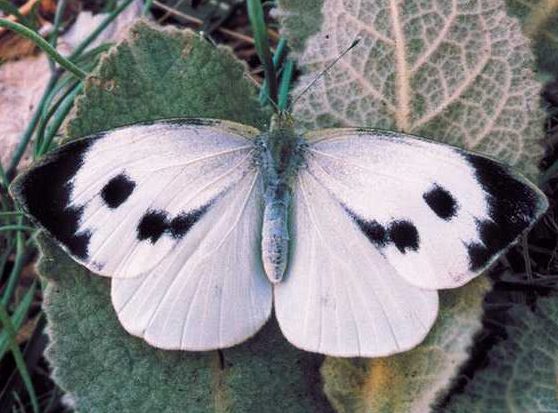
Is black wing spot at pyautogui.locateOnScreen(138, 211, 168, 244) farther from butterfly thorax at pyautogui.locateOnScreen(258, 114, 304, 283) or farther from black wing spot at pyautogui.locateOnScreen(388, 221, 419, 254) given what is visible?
black wing spot at pyautogui.locateOnScreen(388, 221, 419, 254)

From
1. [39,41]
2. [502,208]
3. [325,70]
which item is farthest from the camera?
[39,41]

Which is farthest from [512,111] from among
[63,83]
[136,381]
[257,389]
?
[63,83]

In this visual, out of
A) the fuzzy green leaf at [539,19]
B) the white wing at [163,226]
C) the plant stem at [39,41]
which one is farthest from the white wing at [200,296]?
the fuzzy green leaf at [539,19]

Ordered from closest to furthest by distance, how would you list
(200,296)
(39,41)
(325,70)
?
(200,296)
(325,70)
(39,41)

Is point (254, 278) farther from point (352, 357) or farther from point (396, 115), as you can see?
point (396, 115)

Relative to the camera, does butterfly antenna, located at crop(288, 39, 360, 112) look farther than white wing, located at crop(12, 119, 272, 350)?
Yes

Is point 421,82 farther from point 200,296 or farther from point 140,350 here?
point 140,350

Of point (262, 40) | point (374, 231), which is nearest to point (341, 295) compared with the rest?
point (374, 231)

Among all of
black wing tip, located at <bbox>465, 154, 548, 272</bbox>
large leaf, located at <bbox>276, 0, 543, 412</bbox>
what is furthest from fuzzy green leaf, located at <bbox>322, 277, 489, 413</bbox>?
black wing tip, located at <bbox>465, 154, 548, 272</bbox>
